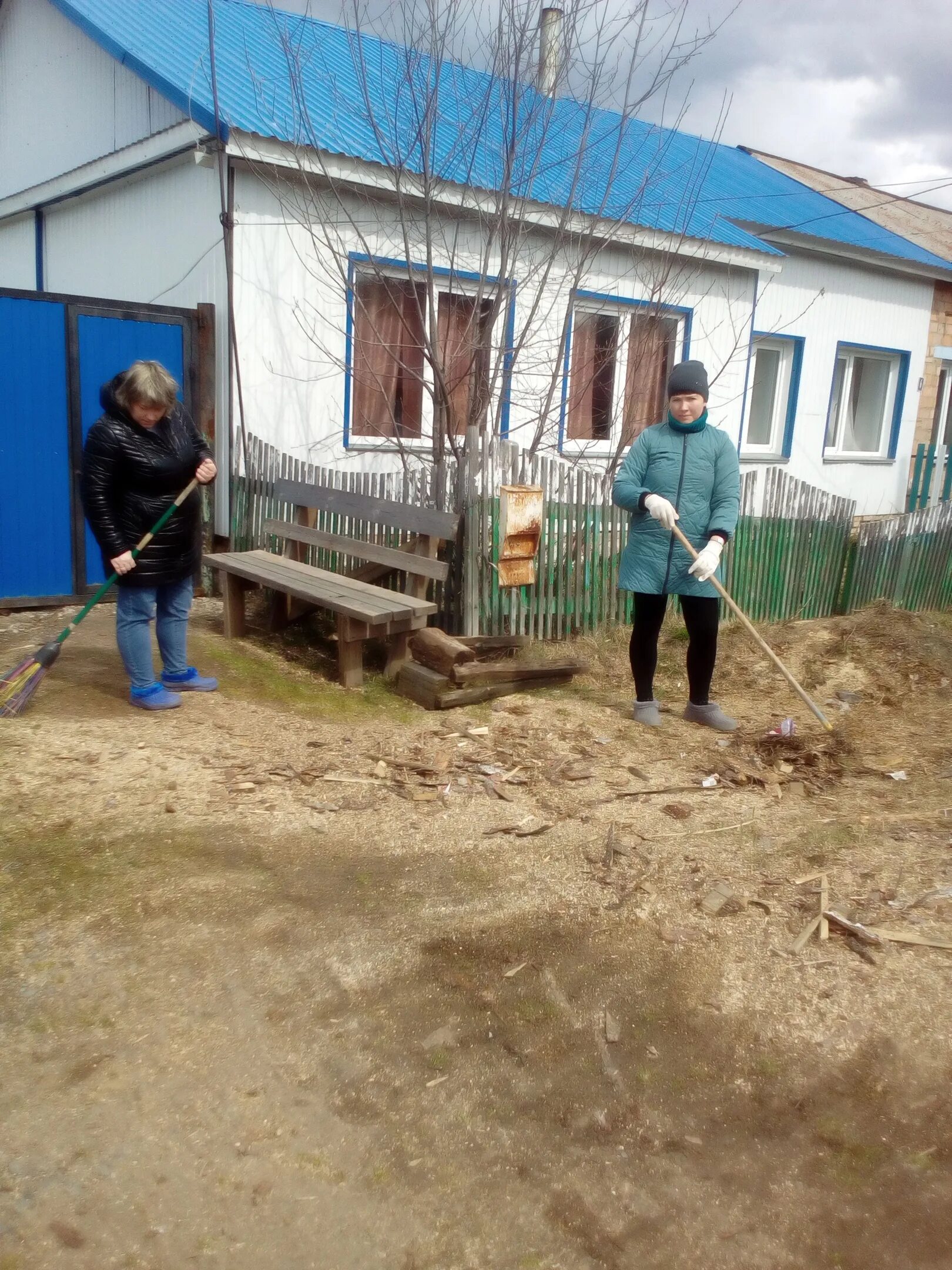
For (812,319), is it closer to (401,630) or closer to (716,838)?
(401,630)

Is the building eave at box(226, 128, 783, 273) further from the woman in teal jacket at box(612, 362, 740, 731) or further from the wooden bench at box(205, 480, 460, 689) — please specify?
the woman in teal jacket at box(612, 362, 740, 731)

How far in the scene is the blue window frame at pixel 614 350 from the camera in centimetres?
873

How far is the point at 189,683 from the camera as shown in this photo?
17.0 feet

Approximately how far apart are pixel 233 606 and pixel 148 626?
165 centimetres

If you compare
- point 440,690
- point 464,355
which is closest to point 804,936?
point 440,690

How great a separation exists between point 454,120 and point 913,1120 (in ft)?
26.2

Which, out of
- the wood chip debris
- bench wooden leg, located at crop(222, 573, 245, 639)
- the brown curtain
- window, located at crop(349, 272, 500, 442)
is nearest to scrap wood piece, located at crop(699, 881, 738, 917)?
the wood chip debris

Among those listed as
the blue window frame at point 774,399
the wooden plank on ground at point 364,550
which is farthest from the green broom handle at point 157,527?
the blue window frame at point 774,399

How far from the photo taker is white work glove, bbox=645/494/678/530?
15.6 feet

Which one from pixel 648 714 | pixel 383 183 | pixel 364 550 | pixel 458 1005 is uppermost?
pixel 383 183

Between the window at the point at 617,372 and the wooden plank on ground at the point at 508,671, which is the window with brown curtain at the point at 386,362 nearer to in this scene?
the window at the point at 617,372

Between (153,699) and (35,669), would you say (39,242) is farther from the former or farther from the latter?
(153,699)

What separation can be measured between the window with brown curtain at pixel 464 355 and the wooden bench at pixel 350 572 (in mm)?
1126

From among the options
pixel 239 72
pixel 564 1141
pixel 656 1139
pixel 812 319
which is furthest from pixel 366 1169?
pixel 812 319
